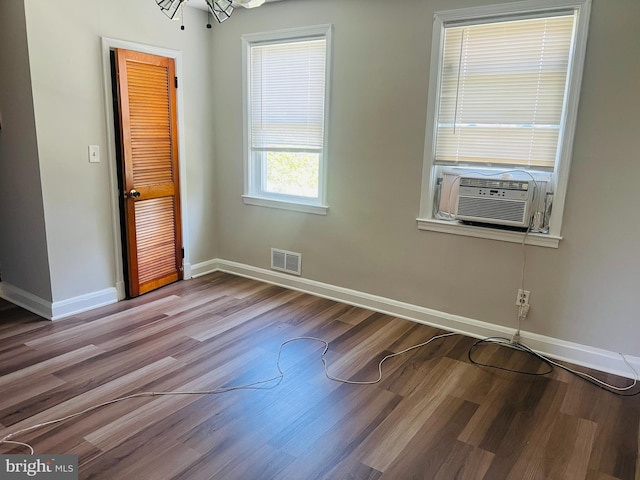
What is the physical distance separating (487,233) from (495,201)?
237 millimetres

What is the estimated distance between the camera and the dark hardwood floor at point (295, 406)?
203cm

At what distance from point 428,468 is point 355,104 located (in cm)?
254

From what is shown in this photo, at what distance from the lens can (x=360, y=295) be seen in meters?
3.80

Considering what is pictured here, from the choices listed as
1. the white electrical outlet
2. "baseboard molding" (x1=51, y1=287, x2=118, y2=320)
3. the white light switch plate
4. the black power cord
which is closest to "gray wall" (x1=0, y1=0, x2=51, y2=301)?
"baseboard molding" (x1=51, y1=287, x2=118, y2=320)

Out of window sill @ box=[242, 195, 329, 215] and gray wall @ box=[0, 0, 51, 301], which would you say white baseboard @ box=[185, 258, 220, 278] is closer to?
window sill @ box=[242, 195, 329, 215]

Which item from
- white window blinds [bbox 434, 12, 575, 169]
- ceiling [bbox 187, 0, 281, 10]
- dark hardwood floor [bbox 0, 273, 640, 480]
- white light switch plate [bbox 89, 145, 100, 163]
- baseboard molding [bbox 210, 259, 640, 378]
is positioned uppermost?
ceiling [bbox 187, 0, 281, 10]

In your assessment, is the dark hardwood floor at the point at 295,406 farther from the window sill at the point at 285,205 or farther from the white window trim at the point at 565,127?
the window sill at the point at 285,205

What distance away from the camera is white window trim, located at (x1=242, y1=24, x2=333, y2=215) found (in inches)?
142

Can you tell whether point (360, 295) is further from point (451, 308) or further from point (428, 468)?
point (428, 468)

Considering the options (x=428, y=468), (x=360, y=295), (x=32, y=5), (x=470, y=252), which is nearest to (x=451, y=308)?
(x=470, y=252)

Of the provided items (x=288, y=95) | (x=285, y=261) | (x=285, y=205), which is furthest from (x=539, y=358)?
(x=288, y=95)

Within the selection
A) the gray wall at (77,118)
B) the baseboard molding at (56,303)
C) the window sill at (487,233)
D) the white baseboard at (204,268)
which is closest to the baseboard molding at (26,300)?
the baseboard molding at (56,303)

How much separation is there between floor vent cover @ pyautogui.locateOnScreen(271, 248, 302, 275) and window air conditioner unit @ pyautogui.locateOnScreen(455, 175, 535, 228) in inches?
60.1

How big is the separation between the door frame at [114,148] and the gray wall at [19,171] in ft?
1.68
